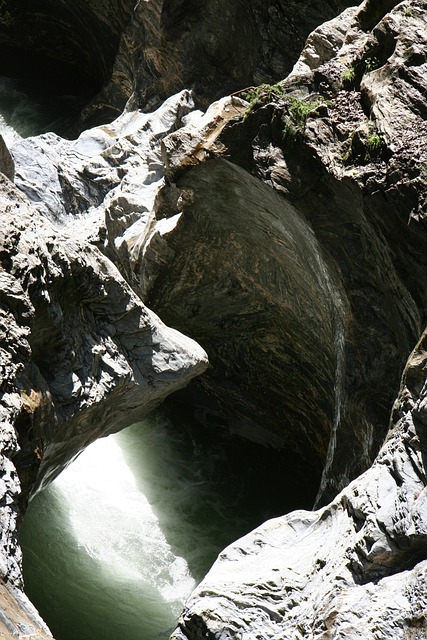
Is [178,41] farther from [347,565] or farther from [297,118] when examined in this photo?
[347,565]

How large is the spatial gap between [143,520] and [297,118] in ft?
19.3

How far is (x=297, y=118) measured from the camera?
802 cm

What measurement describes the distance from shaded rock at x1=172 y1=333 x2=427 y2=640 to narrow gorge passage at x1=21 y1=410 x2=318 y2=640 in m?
3.07

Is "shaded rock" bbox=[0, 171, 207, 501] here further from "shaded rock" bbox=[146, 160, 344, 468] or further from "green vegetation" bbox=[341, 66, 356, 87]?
"green vegetation" bbox=[341, 66, 356, 87]

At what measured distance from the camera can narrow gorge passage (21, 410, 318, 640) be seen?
821 cm

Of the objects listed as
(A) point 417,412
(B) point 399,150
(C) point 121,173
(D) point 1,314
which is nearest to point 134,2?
(C) point 121,173

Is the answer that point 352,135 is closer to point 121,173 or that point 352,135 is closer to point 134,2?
point 121,173

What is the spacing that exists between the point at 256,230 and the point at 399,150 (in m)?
2.86

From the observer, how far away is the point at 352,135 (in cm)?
739

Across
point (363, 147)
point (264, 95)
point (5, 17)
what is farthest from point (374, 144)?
point (5, 17)

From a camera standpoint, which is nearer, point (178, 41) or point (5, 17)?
point (178, 41)

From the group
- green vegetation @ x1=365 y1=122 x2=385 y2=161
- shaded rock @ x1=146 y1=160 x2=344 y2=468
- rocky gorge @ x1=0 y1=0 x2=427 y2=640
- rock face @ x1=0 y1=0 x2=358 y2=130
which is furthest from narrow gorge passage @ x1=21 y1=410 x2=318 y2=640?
rock face @ x1=0 y1=0 x2=358 y2=130

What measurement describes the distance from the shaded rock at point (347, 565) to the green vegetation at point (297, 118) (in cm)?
356

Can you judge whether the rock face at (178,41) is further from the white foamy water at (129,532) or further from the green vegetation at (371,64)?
the white foamy water at (129,532)
